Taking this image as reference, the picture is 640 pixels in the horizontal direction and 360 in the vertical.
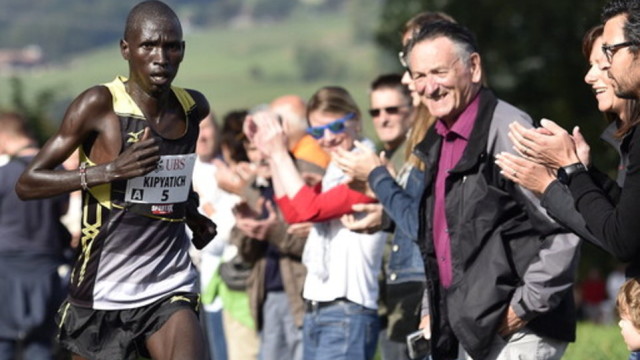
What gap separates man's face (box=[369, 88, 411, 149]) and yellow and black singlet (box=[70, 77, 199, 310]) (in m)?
2.30

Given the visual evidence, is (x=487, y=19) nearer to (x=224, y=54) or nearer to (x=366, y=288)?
(x=366, y=288)

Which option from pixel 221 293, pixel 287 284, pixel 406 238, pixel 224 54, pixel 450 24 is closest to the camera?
pixel 450 24

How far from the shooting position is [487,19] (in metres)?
37.2

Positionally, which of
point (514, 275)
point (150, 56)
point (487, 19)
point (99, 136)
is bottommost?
point (514, 275)

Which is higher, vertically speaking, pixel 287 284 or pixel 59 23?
pixel 59 23

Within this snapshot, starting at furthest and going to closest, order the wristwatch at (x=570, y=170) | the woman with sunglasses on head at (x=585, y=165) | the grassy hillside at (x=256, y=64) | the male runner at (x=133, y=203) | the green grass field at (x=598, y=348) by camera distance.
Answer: the grassy hillside at (x=256, y=64), the green grass field at (x=598, y=348), the male runner at (x=133, y=203), the woman with sunglasses on head at (x=585, y=165), the wristwatch at (x=570, y=170)

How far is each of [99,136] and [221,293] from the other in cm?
469

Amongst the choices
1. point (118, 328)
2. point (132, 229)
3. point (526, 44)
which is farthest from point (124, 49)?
point (526, 44)

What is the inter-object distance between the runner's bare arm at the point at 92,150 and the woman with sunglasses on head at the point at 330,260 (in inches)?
65.3

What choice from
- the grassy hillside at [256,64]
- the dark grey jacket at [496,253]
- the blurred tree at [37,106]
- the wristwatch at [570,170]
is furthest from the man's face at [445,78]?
the grassy hillside at [256,64]

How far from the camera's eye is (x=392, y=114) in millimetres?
9266

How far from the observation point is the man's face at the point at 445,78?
23.9 feet

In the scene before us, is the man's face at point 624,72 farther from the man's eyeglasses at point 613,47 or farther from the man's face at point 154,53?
the man's face at point 154,53

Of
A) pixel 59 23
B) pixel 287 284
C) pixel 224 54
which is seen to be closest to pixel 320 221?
pixel 287 284
